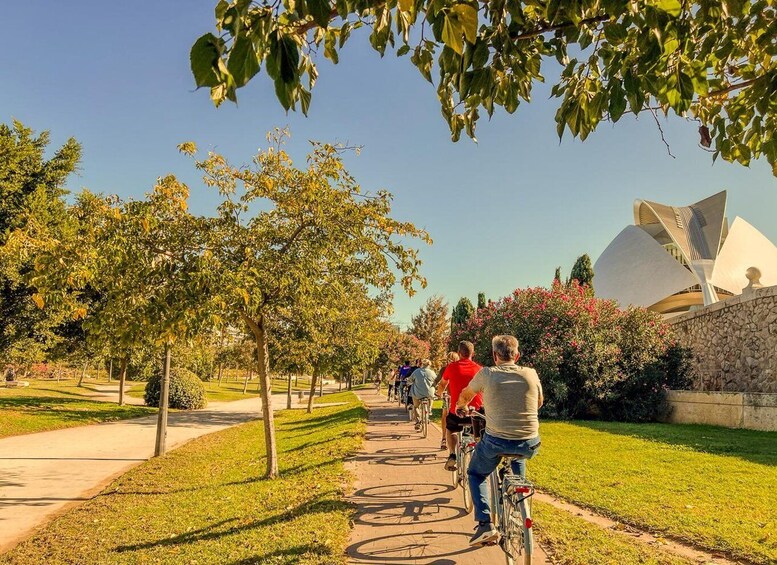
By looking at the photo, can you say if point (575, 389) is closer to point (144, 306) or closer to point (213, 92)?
point (144, 306)

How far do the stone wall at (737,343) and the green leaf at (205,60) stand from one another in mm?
18964

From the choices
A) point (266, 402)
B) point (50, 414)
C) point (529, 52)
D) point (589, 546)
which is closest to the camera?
point (529, 52)

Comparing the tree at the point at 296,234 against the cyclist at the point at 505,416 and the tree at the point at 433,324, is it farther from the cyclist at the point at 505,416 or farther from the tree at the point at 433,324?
the tree at the point at 433,324

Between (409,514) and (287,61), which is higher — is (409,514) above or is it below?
below

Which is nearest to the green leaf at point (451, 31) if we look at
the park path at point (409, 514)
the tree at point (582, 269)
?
the park path at point (409, 514)

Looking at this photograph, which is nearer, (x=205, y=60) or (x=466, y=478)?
(x=205, y=60)

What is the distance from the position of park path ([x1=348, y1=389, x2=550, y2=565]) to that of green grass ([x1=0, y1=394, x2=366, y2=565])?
28cm

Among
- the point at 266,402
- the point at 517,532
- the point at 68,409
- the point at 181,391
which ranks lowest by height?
the point at 68,409

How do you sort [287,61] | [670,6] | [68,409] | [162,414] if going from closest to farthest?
1. [287,61]
2. [670,6]
3. [162,414]
4. [68,409]

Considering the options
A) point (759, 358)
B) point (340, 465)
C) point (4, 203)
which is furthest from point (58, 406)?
point (759, 358)

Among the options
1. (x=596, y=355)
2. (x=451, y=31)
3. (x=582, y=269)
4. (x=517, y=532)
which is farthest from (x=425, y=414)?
(x=582, y=269)

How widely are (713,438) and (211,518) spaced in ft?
39.2

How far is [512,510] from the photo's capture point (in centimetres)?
443

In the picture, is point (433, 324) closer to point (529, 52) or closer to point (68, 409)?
point (68, 409)
